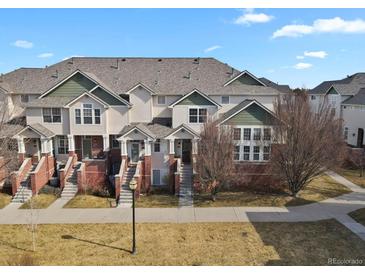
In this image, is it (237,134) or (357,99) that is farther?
(357,99)

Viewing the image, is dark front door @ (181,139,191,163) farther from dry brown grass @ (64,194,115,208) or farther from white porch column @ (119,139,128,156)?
dry brown grass @ (64,194,115,208)

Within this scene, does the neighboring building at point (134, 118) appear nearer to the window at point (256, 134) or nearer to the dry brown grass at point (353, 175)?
the window at point (256, 134)

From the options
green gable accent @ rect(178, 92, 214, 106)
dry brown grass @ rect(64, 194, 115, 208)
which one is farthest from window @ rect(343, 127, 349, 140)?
dry brown grass @ rect(64, 194, 115, 208)

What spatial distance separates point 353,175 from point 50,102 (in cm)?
2865

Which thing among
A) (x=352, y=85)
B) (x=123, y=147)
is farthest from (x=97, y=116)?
(x=352, y=85)

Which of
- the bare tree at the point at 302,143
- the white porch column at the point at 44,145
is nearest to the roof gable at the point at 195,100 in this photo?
the bare tree at the point at 302,143

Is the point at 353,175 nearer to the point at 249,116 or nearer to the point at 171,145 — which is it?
the point at 249,116

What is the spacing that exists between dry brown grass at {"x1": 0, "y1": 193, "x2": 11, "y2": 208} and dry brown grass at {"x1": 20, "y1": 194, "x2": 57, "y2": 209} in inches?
52.8

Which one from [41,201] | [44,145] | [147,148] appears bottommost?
[41,201]

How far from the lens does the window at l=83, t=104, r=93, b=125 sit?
80.8 ft

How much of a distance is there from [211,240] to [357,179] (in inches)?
725

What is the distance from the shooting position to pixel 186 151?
83.8ft

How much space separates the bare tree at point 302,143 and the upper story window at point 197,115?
6616 millimetres

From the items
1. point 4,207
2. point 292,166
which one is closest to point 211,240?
point 292,166
